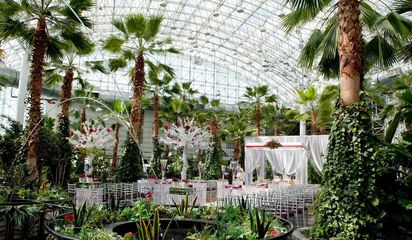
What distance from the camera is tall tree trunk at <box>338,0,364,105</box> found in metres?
5.21

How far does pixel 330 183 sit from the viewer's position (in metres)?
5.18

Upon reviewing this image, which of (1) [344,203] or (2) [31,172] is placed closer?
(1) [344,203]

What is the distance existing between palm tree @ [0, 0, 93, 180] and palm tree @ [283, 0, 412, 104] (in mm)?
4943

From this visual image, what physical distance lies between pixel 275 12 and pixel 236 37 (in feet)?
19.6

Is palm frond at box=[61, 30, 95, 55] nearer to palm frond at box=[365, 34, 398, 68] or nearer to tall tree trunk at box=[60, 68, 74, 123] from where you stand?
tall tree trunk at box=[60, 68, 74, 123]

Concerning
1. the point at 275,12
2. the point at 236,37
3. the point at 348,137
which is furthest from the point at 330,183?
the point at 236,37

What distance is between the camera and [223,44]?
2958 cm

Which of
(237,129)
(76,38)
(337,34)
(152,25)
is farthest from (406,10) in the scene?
(237,129)

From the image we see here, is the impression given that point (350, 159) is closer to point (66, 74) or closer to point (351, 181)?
point (351, 181)

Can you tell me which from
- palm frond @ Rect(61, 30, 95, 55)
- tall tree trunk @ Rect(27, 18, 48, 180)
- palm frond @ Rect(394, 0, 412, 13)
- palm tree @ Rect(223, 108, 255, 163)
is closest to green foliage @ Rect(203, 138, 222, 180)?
palm tree @ Rect(223, 108, 255, 163)

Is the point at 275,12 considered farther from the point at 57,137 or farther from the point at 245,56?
the point at 57,137

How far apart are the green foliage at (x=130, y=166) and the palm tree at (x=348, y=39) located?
270 inches

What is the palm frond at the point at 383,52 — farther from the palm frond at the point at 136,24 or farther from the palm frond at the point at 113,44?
the palm frond at the point at 113,44

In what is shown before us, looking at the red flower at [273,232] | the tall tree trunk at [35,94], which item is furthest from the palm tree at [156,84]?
the red flower at [273,232]
